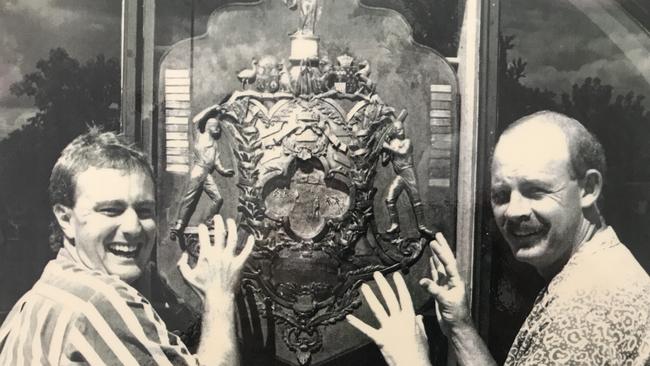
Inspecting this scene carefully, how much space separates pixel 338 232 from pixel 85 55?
134cm

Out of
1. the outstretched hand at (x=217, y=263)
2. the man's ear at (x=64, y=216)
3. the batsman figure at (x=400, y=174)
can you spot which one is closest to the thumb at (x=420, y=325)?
the batsman figure at (x=400, y=174)

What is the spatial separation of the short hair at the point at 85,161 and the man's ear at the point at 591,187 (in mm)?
1919

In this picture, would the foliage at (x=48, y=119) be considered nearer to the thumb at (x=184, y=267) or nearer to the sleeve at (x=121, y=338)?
the sleeve at (x=121, y=338)

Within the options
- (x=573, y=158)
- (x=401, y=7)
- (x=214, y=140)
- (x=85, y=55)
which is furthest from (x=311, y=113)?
(x=573, y=158)

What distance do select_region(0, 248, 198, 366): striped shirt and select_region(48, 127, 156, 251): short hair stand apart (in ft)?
0.61

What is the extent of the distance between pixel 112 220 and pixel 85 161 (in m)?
0.29

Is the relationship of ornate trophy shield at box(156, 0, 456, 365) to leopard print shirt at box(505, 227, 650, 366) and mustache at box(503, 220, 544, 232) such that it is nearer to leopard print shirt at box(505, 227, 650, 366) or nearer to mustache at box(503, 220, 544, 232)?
mustache at box(503, 220, 544, 232)

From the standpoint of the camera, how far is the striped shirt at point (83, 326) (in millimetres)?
2627

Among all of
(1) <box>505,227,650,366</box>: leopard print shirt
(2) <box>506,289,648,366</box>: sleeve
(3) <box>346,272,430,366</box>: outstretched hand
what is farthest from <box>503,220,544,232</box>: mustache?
(3) <box>346,272,430,366</box>: outstretched hand

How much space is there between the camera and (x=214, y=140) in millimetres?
2791

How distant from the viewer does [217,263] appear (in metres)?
2.77

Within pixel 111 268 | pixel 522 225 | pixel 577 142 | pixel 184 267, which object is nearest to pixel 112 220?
pixel 111 268

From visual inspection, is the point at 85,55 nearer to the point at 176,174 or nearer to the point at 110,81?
the point at 110,81

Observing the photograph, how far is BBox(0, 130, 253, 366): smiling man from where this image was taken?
268 centimetres
